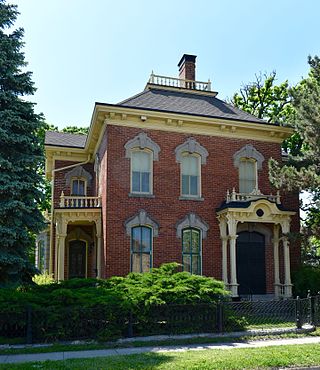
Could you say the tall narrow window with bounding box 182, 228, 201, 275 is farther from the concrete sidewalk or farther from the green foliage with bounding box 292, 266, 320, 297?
the concrete sidewalk

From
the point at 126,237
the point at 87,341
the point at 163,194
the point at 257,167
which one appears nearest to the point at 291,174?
the point at 257,167

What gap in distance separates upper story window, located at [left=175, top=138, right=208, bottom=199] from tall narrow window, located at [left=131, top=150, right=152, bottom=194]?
55.2 inches

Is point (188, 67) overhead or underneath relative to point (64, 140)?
overhead

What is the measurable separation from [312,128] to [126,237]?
824 cm

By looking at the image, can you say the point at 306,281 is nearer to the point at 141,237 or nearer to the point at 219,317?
the point at 141,237

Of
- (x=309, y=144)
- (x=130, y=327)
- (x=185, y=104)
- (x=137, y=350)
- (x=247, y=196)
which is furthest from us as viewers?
(x=185, y=104)

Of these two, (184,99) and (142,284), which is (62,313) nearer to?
(142,284)

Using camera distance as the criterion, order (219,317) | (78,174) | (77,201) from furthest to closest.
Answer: (78,174)
(77,201)
(219,317)

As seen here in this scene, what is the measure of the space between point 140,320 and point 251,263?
8.66 m

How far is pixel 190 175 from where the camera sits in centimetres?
1983

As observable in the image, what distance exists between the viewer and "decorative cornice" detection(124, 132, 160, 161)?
1902cm

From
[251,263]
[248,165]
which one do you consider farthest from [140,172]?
[251,263]

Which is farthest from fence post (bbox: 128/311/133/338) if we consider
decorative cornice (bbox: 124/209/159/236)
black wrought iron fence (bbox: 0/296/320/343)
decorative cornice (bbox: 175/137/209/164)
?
decorative cornice (bbox: 175/137/209/164)

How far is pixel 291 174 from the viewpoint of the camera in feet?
55.9
